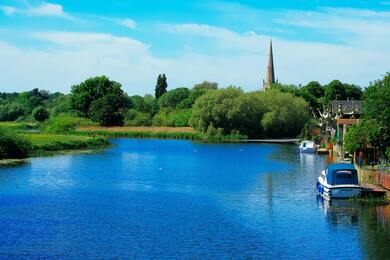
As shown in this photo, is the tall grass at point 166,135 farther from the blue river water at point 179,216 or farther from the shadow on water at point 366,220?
the shadow on water at point 366,220

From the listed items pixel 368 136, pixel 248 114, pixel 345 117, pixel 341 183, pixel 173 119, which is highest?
pixel 248 114

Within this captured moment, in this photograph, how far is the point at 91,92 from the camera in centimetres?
13988

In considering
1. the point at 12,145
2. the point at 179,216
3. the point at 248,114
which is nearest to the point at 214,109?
the point at 248,114

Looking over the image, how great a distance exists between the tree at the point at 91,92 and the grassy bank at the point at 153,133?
1180 centimetres

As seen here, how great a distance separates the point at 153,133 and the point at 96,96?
24127 millimetres

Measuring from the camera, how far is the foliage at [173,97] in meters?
179

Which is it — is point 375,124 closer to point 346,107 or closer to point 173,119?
point 346,107

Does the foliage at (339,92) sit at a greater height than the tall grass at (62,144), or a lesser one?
greater

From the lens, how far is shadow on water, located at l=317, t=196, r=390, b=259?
87.4ft

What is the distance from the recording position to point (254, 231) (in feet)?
98.1

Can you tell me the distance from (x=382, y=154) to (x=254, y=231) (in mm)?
25359

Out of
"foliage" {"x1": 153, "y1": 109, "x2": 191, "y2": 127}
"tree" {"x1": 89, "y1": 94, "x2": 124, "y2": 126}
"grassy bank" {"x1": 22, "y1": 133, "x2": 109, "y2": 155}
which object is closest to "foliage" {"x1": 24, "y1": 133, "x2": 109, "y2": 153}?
"grassy bank" {"x1": 22, "y1": 133, "x2": 109, "y2": 155}

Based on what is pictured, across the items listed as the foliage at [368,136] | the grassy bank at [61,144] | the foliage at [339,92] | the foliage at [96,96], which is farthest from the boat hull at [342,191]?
the foliage at [339,92]

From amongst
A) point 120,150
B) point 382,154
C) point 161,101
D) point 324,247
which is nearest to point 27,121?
point 161,101
